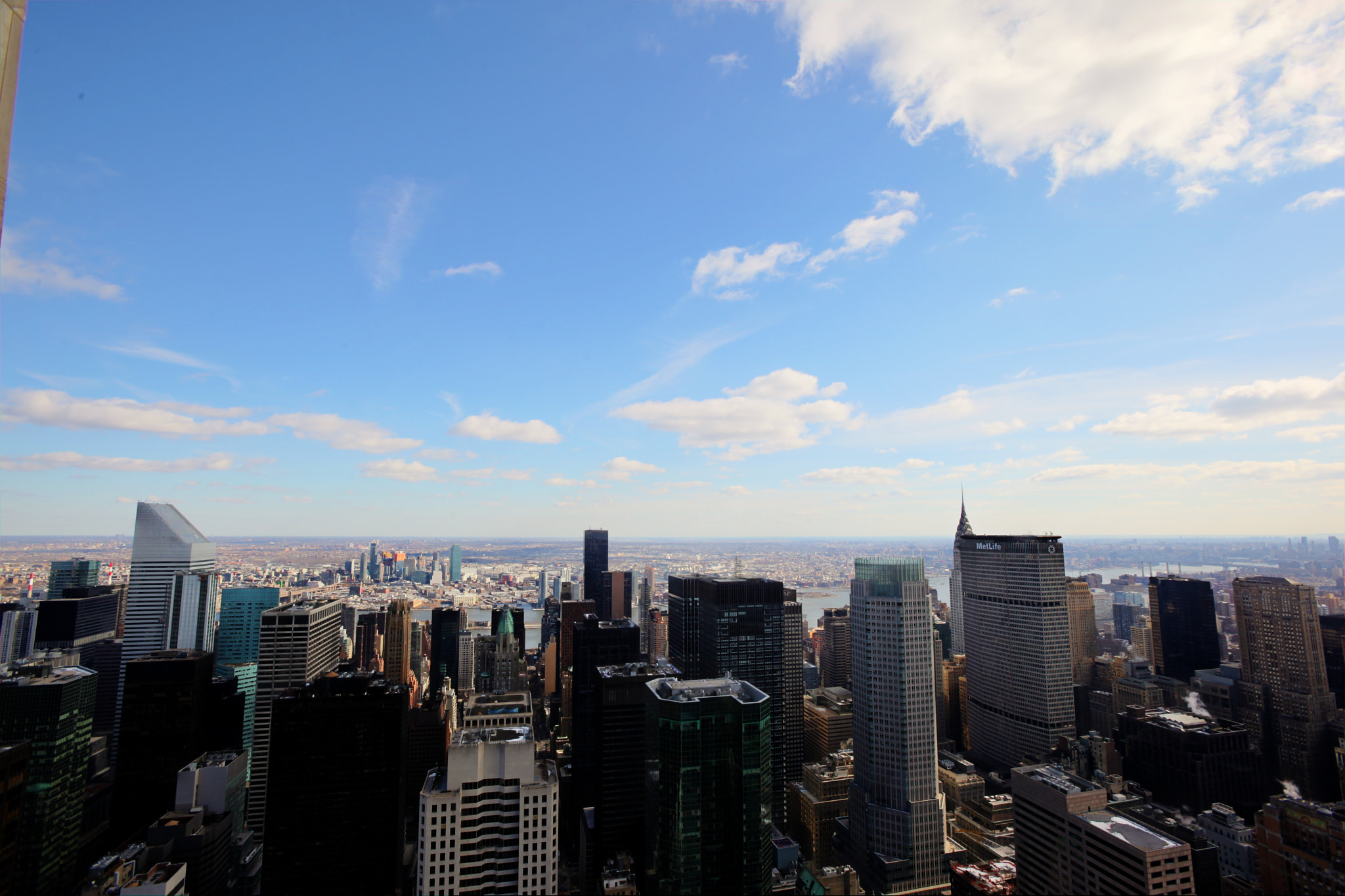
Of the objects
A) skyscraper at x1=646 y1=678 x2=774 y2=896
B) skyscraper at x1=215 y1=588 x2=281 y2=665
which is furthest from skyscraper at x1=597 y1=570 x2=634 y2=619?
skyscraper at x1=646 y1=678 x2=774 y2=896

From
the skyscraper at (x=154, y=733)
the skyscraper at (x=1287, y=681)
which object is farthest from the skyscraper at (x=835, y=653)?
the skyscraper at (x=154, y=733)

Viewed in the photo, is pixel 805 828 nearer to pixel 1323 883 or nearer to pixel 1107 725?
pixel 1323 883

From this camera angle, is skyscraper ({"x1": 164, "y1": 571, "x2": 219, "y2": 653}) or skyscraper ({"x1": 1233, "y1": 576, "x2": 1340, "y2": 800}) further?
skyscraper ({"x1": 164, "y1": 571, "x2": 219, "y2": 653})

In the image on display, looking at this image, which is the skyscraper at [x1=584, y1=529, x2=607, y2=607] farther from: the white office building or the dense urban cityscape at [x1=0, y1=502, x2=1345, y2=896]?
the white office building

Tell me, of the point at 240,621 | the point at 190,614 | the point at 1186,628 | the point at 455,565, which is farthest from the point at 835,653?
the point at 455,565

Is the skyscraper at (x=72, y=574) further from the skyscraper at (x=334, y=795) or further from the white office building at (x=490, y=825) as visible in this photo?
the white office building at (x=490, y=825)

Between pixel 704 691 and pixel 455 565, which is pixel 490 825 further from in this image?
pixel 455 565

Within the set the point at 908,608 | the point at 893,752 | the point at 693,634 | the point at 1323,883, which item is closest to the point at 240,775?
the point at 693,634
